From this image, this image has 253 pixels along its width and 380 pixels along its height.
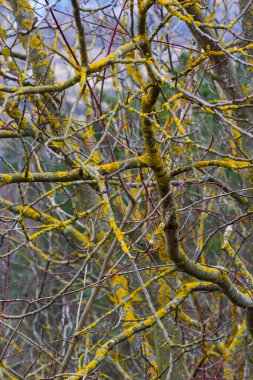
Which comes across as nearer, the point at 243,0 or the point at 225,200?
the point at 243,0

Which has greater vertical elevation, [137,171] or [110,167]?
[137,171]

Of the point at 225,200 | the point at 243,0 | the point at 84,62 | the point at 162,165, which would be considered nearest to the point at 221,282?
the point at 162,165

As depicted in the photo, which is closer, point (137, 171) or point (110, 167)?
point (110, 167)

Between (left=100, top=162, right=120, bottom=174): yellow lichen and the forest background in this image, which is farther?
(left=100, top=162, right=120, bottom=174): yellow lichen

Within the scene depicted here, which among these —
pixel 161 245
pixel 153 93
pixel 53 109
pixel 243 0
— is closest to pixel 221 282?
pixel 161 245

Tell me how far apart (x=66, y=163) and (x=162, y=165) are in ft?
5.35

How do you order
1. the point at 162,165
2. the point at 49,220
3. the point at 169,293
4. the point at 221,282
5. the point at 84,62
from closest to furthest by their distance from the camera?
the point at 84,62 < the point at 162,165 < the point at 221,282 < the point at 169,293 < the point at 49,220

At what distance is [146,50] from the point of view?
9.16 feet

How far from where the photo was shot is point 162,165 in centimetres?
312

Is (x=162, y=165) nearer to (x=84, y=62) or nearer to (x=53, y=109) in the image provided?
(x=84, y=62)

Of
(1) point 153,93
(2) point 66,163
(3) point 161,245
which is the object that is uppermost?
(2) point 66,163

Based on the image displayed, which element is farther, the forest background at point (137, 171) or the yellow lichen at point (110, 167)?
the yellow lichen at point (110, 167)

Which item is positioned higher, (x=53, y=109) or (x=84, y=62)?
(x=53, y=109)

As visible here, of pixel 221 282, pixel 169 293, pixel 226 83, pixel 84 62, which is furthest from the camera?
pixel 169 293
